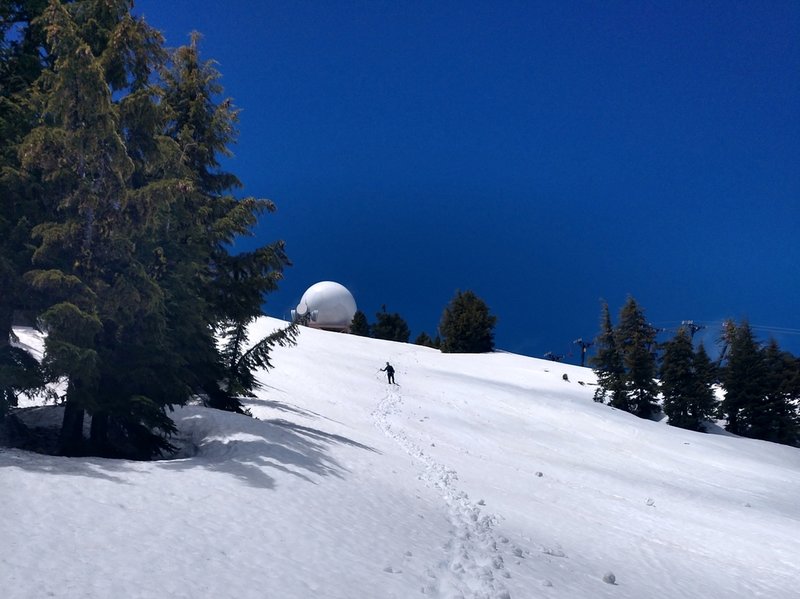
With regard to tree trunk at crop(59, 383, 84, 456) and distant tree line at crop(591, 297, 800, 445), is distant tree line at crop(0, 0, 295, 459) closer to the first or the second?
tree trunk at crop(59, 383, 84, 456)

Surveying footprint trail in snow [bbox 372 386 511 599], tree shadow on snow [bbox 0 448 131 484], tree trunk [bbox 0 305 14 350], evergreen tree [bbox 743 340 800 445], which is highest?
evergreen tree [bbox 743 340 800 445]

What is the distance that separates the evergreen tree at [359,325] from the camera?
87.2m

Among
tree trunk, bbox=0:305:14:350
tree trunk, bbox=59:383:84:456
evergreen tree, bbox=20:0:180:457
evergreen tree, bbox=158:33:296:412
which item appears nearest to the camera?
evergreen tree, bbox=20:0:180:457

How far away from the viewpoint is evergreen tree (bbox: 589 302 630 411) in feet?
129

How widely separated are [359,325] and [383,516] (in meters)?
78.5

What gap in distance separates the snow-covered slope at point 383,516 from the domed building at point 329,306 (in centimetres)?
6002

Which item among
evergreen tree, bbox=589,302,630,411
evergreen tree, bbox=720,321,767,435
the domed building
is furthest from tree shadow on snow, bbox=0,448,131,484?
the domed building

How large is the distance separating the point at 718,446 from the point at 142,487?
29.3 meters

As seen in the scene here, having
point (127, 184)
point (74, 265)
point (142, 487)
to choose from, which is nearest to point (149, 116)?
point (127, 184)

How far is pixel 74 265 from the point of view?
969 centimetres

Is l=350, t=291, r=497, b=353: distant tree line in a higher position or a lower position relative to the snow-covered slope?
higher

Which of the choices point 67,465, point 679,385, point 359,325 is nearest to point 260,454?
point 67,465

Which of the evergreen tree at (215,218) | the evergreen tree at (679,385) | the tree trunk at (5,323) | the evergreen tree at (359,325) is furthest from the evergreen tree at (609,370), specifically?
the evergreen tree at (359,325)

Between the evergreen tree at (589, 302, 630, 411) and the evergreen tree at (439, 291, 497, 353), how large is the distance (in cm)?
2465
